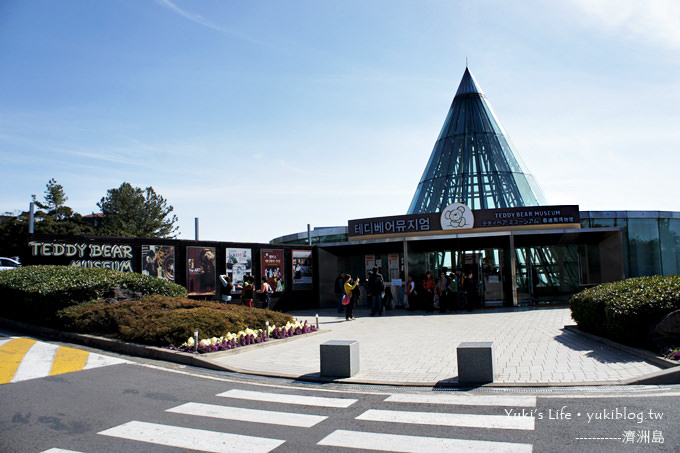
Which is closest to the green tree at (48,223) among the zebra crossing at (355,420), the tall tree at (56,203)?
the tall tree at (56,203)

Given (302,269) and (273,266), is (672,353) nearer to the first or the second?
(273,266)

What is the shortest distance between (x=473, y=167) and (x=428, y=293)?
13139 mm

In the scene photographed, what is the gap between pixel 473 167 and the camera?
3080 cm

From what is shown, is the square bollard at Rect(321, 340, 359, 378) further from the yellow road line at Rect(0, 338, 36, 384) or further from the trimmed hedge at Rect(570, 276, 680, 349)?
the trimmed hedge at Rect(570, 276, 680, 349)

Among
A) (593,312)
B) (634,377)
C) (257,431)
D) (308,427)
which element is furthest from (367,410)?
(593,312)

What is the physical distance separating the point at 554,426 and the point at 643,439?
811mm

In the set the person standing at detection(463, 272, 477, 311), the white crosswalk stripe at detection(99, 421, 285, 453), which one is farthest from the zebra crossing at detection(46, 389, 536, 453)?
the person standing at detection(463, 272, 477, 311)

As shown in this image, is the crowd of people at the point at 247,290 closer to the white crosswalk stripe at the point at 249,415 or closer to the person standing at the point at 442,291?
the person standing at the point at 442,291

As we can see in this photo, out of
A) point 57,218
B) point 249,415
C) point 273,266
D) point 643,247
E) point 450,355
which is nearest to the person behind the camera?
point 249,415

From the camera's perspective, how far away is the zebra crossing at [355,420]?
5008 millimetres

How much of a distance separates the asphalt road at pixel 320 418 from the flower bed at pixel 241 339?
2230 millimetres

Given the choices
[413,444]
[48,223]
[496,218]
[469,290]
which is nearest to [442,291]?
[469,290]

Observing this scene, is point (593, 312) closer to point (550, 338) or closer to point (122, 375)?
point (550, 338)

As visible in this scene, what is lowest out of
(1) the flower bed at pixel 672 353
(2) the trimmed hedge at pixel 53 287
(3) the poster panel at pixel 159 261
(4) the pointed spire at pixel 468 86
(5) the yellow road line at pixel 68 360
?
(5) the yellow road line at pixel 68 360
